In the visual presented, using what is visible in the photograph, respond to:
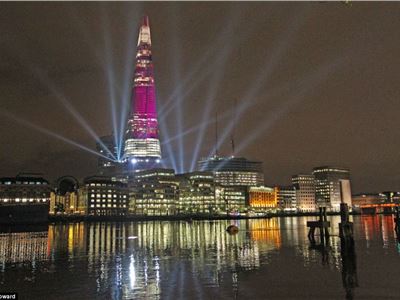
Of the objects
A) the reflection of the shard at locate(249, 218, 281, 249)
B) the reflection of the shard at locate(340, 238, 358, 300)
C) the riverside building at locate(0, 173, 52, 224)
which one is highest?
the riverside building at locate(0, 173, 52, 224)

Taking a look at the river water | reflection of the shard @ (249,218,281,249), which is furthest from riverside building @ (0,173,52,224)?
the river water

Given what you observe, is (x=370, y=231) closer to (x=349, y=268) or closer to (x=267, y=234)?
(x=267, y=234)

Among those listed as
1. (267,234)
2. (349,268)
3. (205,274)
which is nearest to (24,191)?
(267,234)

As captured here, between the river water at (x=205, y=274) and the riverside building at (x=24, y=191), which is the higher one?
the riverside building at (x=24, y=191)

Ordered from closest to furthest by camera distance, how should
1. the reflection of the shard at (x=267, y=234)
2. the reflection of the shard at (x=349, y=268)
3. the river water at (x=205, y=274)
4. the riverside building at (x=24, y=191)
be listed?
the river water at (x=205, y=274) < the reflection of the shard at (x=349, y=268) < the reflection of the shard at (x=267, y=234) < the riverside building at (x=24, y=191)

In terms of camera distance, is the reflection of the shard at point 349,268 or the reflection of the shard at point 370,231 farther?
the reflection of the shard at point 370,231

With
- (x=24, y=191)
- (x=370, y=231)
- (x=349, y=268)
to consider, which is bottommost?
(x=349, y=268)

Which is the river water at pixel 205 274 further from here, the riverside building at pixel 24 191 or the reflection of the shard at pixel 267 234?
the riverside building at pixel 24 191

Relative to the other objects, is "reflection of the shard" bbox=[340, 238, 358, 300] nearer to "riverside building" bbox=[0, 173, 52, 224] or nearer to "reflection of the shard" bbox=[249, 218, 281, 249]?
"reflection of the shard" bbox=[249, 218, 281, 249]

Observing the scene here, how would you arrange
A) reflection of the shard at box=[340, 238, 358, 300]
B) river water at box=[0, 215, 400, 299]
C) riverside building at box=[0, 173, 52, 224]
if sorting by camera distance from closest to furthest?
1. river water at box=[0, 215, 400, 299]
2. reflection of the shard at box=[340, 238, 358, 300]
3. riverside building at box=[0, 173, 52, 224]

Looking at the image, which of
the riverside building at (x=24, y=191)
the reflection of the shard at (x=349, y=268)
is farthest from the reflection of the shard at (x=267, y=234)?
the riverside building at (x=24, y=191)

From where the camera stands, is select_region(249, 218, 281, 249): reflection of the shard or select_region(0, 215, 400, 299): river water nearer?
select_region(0, 215, 400, 299): river water

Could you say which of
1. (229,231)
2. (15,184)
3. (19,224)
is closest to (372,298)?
(229,231)

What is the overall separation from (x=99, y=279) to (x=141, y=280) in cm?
297
